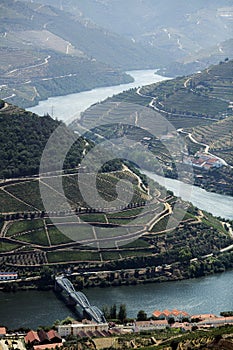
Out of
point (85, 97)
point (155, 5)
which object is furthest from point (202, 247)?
point (155, 5)

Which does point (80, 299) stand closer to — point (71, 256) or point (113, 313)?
point (113, 313)

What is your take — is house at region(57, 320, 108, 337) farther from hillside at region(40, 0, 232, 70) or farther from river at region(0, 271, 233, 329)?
hillside at region(40, 0, 232, 70)

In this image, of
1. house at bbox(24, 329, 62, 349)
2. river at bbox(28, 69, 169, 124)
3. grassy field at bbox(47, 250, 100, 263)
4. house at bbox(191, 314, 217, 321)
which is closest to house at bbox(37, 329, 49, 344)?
house at bbox(24, 329, 62, 349)

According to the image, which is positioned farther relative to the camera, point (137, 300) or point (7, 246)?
point (7, 246)

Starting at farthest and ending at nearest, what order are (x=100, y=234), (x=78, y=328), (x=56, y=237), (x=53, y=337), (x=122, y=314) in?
(x=100, y=234) < (x=56, y=237) < (x=122, y=314) < (x=78, y=328) < (x=53, y=337)

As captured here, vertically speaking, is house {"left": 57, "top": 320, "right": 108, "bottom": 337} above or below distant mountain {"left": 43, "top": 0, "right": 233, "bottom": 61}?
below

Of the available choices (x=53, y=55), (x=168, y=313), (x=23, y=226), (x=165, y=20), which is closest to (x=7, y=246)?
(x=23, y=226)

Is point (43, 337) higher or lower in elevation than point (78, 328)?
higher

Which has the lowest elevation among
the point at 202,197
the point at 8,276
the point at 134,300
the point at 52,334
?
the point at 134,300
